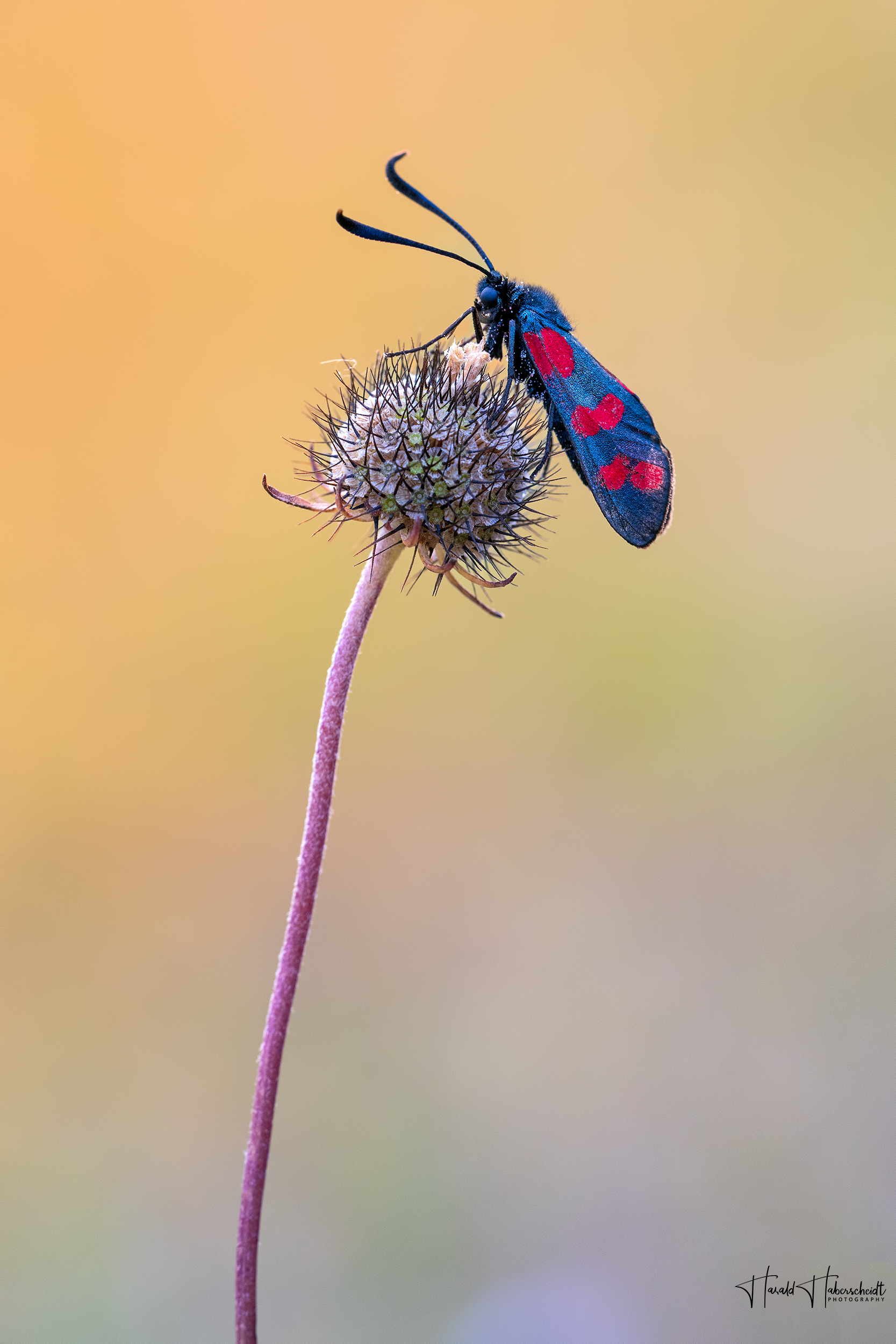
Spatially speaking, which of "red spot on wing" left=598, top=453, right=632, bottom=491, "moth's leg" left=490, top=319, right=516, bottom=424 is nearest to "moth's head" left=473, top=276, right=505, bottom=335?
"moth's leg" left=490, top=319, right=516, bottom=424

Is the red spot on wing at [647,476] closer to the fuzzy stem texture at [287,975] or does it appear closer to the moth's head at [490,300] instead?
the moth's head at [490,300]

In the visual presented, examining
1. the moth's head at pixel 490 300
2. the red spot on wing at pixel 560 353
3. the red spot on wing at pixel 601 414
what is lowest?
Answer: the red spot on wing at pixel 601 414

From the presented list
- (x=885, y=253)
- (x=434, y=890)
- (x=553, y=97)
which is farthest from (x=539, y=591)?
(x=553, y=97)

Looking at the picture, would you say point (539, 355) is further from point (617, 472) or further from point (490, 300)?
point (617, 472)

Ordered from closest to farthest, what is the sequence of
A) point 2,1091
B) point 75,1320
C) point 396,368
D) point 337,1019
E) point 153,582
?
1. point 396,368
2. point 75,1320
3. point 2,1091
4. point 337,1019
5. point 153,582

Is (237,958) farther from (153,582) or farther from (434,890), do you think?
(153,582)

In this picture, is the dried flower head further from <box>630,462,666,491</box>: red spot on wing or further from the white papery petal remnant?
<box>630,462,666,491</box>: red spot on wing

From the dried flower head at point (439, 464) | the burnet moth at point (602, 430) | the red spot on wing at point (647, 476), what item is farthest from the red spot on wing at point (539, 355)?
the red spot on wing at point (647, 476)
